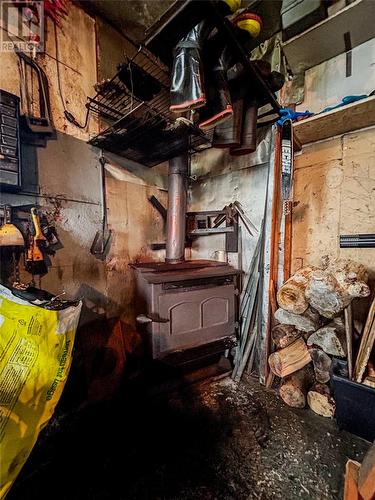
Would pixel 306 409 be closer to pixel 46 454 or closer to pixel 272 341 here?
pixel 272 341

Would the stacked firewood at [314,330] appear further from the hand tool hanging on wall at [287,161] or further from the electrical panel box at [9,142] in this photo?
the electrical panel box at [9,142]

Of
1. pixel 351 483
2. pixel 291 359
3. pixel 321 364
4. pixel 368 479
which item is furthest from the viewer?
pixel 291 359

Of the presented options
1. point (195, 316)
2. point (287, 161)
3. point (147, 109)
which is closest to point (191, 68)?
point (147, 109)

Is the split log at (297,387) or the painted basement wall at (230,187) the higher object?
the painted basement wall at (230,187)

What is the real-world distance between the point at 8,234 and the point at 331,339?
2156 mm

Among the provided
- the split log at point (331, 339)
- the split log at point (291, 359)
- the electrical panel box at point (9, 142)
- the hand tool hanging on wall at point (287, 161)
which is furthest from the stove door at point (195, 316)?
the electrical panel box at point (9, 142)

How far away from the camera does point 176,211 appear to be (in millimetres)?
2211

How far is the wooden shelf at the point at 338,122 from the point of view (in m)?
1.57

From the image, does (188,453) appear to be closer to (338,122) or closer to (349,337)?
(349,337)

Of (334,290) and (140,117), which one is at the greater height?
(140,117)

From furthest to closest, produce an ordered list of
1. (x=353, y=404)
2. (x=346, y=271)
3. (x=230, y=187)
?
(x=230, y=187) < (x=346, y=271) < (x=353, y=404)

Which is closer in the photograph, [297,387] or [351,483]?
[351,483]

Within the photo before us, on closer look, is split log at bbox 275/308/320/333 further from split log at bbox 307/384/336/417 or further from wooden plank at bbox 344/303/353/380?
split log at bbox 307/384/336/417

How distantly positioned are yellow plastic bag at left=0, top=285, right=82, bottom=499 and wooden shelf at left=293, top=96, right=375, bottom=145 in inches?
86.8
